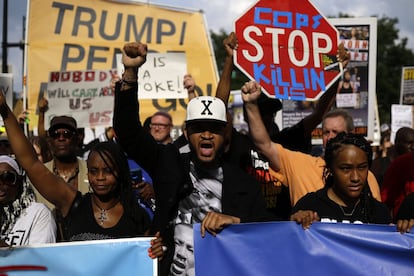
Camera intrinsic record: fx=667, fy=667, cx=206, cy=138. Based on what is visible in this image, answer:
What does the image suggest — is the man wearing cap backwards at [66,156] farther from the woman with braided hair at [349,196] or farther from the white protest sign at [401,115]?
the white protest sign at [401,115]

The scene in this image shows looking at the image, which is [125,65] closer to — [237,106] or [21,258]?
[21,258]

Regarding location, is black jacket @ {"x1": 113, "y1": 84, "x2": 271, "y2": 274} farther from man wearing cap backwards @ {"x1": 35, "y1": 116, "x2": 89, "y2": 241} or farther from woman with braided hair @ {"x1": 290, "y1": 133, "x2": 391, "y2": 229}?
man wearing cap backwards @ {"x1": 35, "y1": 116, "x2": 89, "y2": 241}

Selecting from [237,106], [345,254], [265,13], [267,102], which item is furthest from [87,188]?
[237,106]

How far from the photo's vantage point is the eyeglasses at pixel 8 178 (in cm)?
377

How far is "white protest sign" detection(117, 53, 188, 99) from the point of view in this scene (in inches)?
319

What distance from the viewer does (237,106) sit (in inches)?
639

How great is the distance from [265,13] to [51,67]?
5174mm

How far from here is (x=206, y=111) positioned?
3.50 meters

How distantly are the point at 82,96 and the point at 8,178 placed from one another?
4.47 metres

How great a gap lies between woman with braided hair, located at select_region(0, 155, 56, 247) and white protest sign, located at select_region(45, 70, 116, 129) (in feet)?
13.3

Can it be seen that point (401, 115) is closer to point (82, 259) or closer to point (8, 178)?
point (8, 178)

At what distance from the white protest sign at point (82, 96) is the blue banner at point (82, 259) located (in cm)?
465

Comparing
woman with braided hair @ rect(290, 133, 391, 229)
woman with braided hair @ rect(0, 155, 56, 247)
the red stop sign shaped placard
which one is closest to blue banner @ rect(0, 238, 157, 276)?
woman with braided hair @ rect(0, 155, 56, 247)

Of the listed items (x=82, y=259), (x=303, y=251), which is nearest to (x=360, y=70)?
(x=303, y=251)
